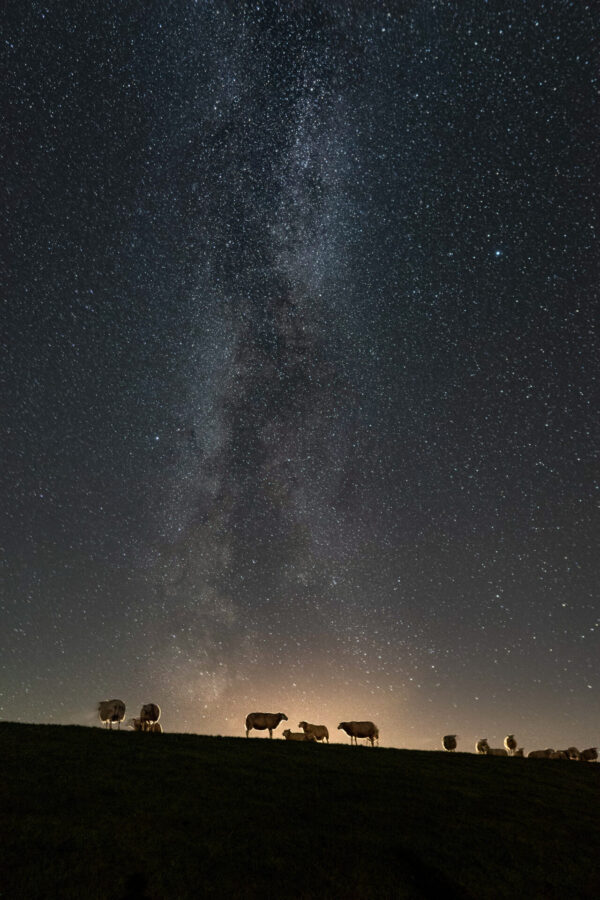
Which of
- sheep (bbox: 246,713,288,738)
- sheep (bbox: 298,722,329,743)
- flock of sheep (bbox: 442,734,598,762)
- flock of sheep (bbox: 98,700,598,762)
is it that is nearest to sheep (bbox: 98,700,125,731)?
flock of sheep (bbox: 98,700,598,762)

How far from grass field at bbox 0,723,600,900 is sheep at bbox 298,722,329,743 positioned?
1313cm

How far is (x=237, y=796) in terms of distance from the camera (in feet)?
51.1

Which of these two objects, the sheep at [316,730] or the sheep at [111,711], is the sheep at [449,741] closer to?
the sheep at [316,730]

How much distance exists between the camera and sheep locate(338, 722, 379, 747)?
33.5 metres

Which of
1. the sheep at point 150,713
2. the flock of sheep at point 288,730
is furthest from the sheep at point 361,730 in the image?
the sheep at point 150,713

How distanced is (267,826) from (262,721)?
1930cm

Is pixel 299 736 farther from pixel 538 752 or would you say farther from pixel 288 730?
pixel 538 752

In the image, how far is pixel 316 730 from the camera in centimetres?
3422

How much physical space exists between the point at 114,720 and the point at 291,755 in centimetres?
1191

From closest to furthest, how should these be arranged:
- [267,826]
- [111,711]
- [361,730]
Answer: [267,826]
[111,711]
[361,730]

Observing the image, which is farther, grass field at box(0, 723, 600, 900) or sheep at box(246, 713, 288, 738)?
sheep at box(246, 713, 288, 738)

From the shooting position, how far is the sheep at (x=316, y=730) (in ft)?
111

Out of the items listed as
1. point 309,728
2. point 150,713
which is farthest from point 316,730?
point 150,713

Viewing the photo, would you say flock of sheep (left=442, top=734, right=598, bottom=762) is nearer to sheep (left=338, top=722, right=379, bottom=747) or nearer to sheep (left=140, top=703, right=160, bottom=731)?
sheep (left=338, top=722, right=379, bottom=747)
